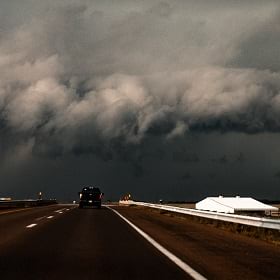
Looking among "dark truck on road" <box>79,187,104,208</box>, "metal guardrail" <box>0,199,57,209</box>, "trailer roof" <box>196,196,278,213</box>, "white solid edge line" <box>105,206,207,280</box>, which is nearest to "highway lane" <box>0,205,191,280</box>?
"white solid edge line" <box>105,206,207,280</box>

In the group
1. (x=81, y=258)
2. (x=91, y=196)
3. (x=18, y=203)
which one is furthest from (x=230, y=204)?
(x=81, y=258)

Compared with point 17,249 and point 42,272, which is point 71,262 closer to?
point 42,272

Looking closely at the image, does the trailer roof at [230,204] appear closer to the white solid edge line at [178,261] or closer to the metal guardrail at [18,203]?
the metal guardrail at [18,203]

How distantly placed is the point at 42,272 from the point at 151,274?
1818 mm

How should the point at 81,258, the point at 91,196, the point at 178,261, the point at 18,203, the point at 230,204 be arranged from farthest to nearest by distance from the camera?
the point at 230,204 < the point at 18,203 < the point at 91,196 < the point at 81,258 < the point at 178,261

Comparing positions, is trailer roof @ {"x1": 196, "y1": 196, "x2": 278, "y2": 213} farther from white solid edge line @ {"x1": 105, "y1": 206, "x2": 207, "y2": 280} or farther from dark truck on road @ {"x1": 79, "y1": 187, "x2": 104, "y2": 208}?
white solid edge line @ {"x1": 105, "y1": 206, "x2": 207, "y2": 280}

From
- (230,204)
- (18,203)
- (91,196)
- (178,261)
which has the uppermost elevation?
(230,204)

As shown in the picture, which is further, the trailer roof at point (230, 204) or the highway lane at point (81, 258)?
the trailer roof at point (230, 204)

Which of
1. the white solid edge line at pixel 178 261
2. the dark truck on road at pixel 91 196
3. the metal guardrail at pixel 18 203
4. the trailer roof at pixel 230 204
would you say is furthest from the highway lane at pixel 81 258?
the trailer roof at pixel 230 204

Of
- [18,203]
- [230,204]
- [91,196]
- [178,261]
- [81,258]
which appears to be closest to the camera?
[178,261]

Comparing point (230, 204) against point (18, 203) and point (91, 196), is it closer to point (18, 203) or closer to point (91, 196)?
point (18, 203)

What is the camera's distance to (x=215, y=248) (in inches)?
582

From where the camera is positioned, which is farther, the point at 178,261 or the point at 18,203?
the point at 18,203

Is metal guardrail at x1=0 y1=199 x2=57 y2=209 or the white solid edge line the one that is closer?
the white solid edge line
